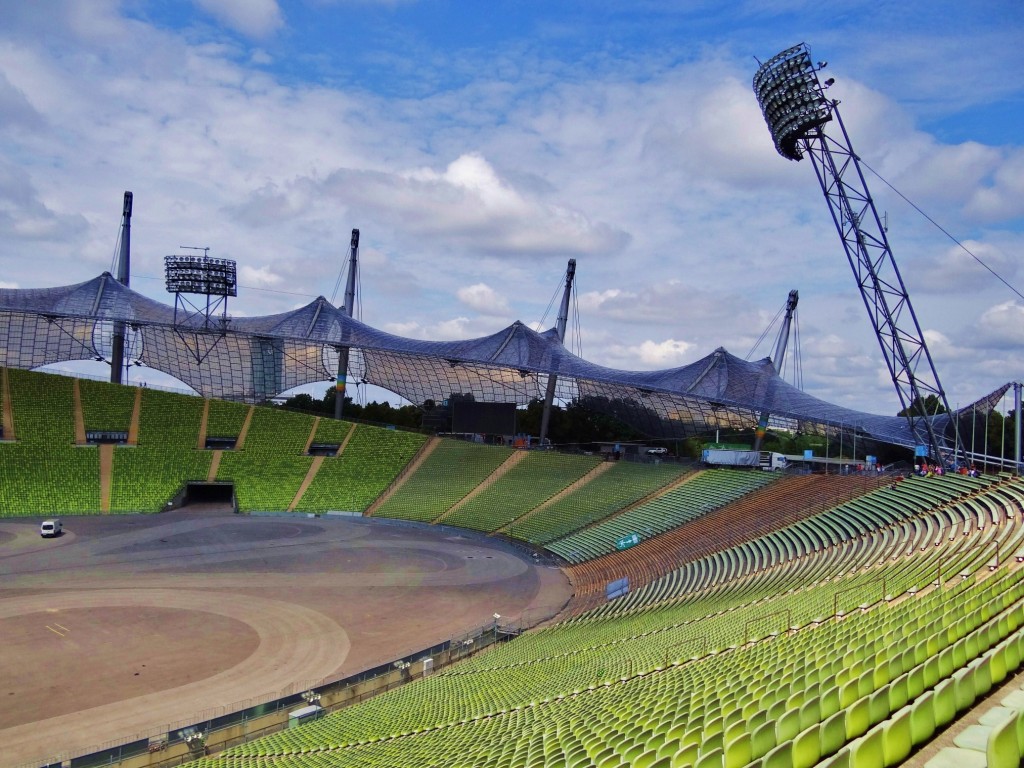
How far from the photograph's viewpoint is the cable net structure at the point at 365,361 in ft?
175

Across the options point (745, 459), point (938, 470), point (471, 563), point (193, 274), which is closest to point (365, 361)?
point (193, 274)

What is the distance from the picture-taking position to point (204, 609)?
2975cm

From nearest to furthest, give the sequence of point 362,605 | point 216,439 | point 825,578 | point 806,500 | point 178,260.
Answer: point 825,578 → point 362,605 → point 806,500 → point 216,439 → point 178,260

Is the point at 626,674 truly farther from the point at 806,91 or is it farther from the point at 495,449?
the point at 495,449

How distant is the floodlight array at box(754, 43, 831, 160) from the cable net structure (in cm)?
1863

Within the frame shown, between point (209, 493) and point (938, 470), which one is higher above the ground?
point (938, 470)

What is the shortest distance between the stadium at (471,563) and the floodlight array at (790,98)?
0.45ft

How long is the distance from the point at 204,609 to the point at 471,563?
1389cm

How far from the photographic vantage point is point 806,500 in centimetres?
3691

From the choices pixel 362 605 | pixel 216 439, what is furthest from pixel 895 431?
pixel 216 439

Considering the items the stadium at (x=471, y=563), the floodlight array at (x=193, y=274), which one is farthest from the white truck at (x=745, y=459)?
the floodlight array at (x=193, y=274)

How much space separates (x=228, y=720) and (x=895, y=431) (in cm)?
3862

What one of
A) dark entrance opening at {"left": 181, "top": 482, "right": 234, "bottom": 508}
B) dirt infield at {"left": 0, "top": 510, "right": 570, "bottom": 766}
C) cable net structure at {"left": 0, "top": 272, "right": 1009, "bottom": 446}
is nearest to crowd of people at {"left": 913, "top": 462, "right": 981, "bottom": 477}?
cable net structure at {"left": 0, "top": 272, "right": 1009, "bottom": 446}

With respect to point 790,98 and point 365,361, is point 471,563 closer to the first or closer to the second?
point 790,98
